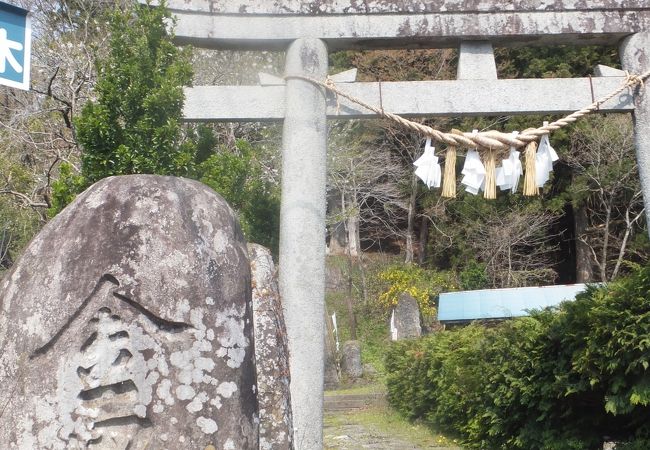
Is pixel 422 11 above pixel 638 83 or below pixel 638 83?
above

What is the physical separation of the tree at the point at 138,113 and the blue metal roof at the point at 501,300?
427 inches

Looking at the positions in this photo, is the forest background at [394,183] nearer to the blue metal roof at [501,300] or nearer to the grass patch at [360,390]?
the blue metal roof at [501,300]

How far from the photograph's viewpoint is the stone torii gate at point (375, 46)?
6426mm

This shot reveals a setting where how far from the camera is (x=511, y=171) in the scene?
6.66m

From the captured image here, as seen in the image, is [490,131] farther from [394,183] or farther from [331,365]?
[394,183]

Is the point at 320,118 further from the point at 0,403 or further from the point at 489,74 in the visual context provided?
the point at 0,403

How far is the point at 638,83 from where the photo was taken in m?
6.62

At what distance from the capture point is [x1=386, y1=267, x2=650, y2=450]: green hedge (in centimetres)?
509

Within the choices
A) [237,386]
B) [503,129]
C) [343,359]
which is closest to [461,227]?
[503,129]

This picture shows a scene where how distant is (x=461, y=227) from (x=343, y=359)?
597cm

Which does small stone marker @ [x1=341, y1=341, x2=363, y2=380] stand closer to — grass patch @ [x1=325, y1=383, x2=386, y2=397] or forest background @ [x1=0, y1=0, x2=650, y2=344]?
grass patch @ [x1=325, y1=383, x2=386, y2=397]

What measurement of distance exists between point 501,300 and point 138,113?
11550 millimetres

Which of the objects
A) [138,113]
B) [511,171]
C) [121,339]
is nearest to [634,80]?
[511,171]

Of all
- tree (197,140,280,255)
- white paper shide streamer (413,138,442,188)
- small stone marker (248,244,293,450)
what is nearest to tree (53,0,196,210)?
tree (197,140,280,255)
